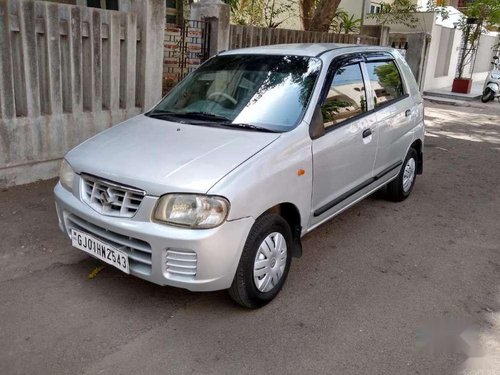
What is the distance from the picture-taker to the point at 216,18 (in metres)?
7.02

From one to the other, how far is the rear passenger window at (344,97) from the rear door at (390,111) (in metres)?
0.25

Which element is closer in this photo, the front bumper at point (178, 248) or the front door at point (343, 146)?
the front bumper at point (178, 248)

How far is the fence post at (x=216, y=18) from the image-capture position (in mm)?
6996

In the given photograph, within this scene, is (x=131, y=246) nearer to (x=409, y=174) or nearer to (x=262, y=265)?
(x=262, y=265)

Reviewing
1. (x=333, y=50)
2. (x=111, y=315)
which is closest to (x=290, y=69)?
(x=333, y=50)

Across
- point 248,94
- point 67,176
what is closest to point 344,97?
point 248,94

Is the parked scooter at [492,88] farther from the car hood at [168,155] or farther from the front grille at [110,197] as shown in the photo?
the front grille at [110,197]

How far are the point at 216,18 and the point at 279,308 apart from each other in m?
5.00

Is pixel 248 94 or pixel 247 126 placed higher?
pixel 248 94

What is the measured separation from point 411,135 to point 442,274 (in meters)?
1.98

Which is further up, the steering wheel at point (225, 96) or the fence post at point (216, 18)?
the fence post at point (216, 18)

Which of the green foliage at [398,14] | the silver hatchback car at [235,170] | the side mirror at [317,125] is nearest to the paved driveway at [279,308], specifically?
the silver hatchback car at [235,170]

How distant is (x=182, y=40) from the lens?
7027 millimetres

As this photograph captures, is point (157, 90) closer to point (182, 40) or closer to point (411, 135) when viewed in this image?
point (182, 40)
